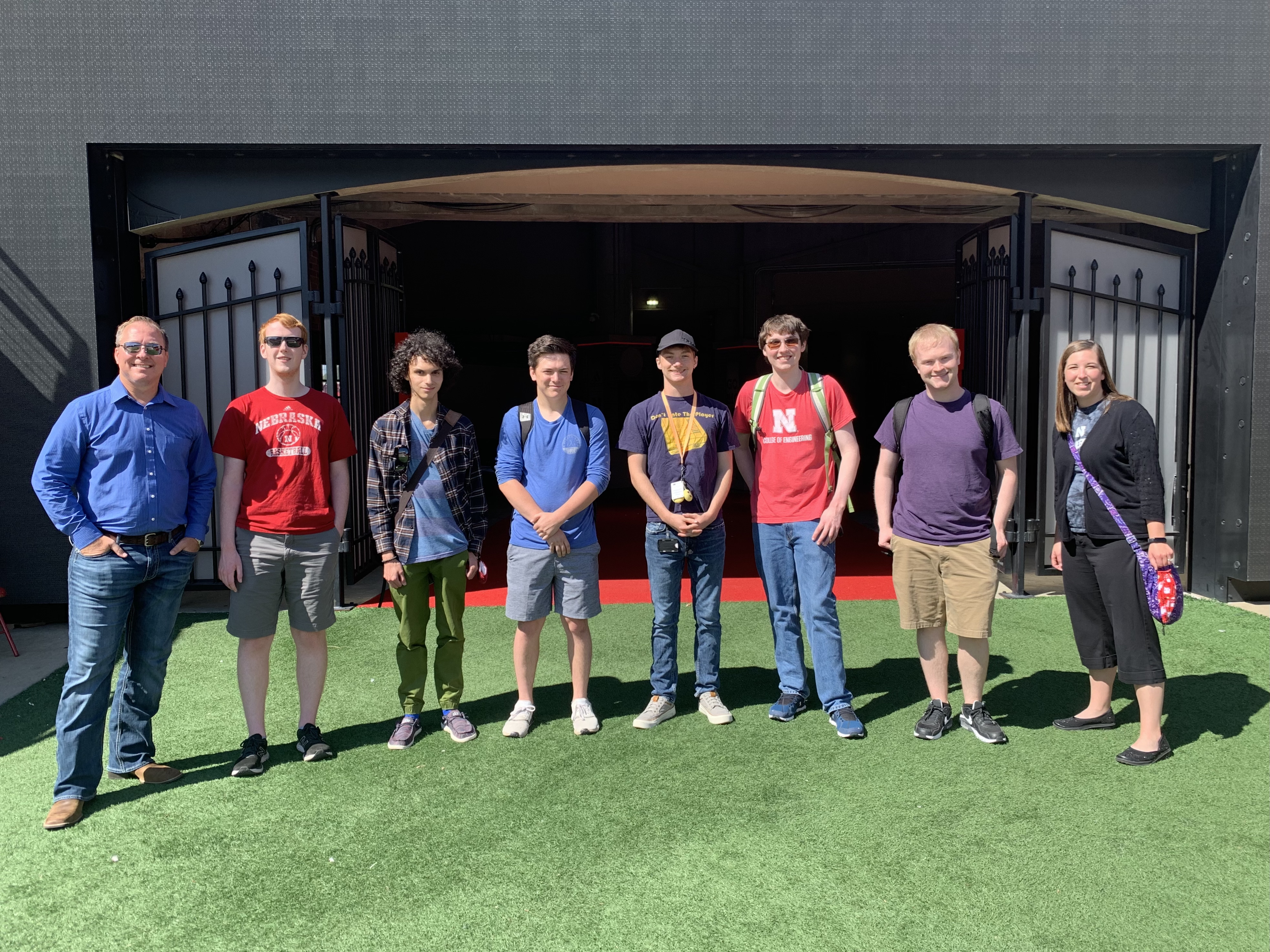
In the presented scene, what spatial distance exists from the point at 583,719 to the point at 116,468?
2070 millimetres

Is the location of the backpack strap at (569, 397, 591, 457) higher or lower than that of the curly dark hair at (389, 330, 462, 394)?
lower

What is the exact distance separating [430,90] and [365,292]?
5.33 feet

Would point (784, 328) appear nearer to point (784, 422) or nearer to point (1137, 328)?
point (784, 422)

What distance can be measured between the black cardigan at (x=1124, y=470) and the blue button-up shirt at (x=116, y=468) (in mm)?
3437

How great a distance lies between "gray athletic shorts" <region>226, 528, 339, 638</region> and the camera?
3.58 meters

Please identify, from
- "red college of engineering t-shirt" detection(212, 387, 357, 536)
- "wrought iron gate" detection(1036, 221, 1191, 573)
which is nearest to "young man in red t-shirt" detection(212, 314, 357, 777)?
"red college of engineering t-shirt" detection(212, 387, 357, 536)

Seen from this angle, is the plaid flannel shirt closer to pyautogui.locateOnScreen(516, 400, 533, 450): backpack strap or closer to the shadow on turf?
pyautogui.locateOnScreen(516, 400, 533, 450): backpack strap

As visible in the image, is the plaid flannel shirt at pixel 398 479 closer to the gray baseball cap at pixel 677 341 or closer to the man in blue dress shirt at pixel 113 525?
the man in blue dress shirt at pixel 113 525

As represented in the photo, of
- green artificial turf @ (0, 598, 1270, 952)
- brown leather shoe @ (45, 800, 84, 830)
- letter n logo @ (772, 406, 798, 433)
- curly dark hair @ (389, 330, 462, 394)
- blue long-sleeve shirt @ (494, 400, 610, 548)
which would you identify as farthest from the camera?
letter n logo @ (772, 406, 798, 433)

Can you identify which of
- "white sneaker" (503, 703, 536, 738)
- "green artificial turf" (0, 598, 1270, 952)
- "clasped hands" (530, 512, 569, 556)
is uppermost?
"clasped hands" (530, 512, 569, 556)

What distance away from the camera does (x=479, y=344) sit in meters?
15.2

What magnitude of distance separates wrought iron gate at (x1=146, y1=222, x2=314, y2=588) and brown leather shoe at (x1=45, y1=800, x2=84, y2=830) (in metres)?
3.19

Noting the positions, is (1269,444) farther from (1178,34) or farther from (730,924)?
(730,924)

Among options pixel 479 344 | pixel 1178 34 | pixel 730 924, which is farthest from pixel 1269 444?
pixel 479 344
